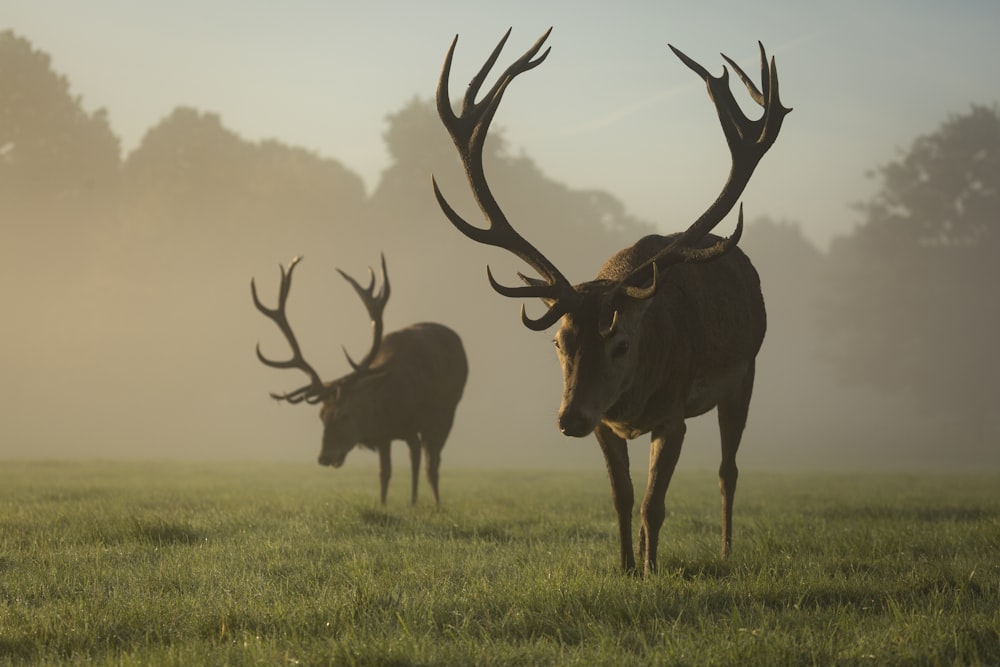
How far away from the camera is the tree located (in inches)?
1635

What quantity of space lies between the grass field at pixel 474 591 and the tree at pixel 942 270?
1409 inches

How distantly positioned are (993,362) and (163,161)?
4189 centimetres

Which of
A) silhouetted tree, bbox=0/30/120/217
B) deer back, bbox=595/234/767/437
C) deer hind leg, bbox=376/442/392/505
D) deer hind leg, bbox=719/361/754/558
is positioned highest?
silhouetted tree, bbox=0/30/120/217

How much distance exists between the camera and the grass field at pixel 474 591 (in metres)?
4.07

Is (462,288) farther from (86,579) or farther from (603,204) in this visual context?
(86,579)

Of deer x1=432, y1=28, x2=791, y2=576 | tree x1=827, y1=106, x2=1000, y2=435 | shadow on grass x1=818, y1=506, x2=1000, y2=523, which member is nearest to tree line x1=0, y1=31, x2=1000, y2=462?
tree x1=827, y1=106, x2=1000, y2=435

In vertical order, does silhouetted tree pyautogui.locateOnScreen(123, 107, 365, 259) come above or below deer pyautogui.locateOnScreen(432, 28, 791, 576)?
above

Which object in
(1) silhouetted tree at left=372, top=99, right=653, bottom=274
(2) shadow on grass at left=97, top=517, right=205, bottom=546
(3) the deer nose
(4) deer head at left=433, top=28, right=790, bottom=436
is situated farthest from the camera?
(1) silhouetted tree at left=372, top=99, right=653, bottom=274

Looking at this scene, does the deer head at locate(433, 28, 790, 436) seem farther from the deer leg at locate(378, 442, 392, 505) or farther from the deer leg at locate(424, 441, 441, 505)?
the deer leg at locate(378, 442, 392, 505)

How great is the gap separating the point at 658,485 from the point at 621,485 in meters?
0.29

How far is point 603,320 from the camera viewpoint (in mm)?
5531

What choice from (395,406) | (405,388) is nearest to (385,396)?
(395,406)

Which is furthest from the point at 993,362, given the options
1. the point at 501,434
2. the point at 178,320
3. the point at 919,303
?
the point at 178,320

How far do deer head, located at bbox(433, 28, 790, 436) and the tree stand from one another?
38.7m
